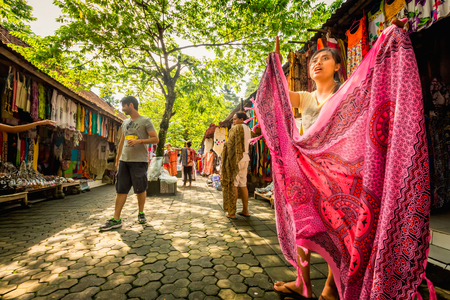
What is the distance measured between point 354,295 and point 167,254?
2052mm

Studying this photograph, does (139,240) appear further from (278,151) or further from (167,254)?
(278,151)

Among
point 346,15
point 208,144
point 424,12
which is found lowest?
point 208,144

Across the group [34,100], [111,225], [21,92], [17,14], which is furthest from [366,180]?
[17,14]

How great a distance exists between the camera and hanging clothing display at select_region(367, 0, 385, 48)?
2590mm

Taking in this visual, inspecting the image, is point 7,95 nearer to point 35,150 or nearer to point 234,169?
point 35,150

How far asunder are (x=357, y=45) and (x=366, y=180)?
2.71 metres

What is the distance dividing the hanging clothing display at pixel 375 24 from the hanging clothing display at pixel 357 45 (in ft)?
0.19

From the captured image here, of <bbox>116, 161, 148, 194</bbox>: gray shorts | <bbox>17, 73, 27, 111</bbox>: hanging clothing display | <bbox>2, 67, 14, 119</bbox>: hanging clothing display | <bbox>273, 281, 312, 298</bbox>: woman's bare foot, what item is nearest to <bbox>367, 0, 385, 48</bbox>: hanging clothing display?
<bbox>273, 281, 312, 298</bbox>: woman's bare foot

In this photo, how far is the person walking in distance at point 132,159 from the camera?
11.3 ft

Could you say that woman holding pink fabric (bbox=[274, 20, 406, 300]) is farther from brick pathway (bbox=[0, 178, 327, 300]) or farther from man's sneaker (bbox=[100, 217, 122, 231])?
man's sneaker (bbox=[100, 217, 122, 231])

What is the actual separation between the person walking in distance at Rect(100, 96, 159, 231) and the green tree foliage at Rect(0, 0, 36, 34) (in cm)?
1046

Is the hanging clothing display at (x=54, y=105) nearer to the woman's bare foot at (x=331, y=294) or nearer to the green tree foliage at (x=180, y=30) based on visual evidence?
the green tree foliage at (x=180, y=30)

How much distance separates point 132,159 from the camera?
3.50 m

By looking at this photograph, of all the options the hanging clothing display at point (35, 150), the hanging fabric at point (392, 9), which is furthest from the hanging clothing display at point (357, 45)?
the hanging clothing display at point (35, 150)
